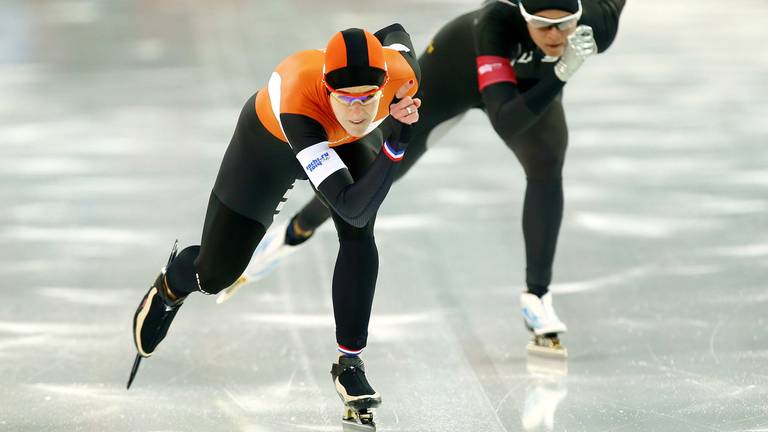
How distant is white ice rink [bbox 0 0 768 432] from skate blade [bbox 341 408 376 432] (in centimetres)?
5

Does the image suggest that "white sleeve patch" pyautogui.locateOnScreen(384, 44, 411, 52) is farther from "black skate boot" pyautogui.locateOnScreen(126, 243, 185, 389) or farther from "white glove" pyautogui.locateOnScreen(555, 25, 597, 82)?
"black skate boot" pyautogui.locateOnScreen(126, 243, 185, 389)

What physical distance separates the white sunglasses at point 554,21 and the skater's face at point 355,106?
3.20 ft

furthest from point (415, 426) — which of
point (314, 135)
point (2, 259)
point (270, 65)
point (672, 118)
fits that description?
point (270, 65)

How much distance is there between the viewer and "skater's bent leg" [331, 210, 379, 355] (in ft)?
11.1

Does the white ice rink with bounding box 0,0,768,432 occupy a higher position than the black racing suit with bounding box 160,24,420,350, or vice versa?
the black racing suit with bounding box 160,24,420,350

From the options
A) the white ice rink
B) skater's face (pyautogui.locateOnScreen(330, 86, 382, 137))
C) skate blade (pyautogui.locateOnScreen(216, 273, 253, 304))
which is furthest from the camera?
skate blade (pyautogui.locateOnScreen(216, 273, 253, 304))

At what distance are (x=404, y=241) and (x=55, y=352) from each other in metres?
1.74

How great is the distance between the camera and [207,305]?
4.57 metres

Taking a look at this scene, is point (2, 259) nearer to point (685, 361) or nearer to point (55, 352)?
point (55, 352)

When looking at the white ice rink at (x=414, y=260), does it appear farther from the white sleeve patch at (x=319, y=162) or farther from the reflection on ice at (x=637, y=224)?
the white sleeve patch at (x=319, y=162)

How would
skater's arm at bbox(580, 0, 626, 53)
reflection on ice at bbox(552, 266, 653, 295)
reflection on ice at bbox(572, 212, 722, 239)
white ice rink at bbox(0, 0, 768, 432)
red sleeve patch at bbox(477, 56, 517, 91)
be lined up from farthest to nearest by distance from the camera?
reflection on ice at bbox(572, 212, 722, 239), reflection on ice at bbox(552, 266, 653, 295), skater's arm at bbox(580, 0, 626, 53), red sleeve patch at bbox(477, 56, 517, 91), white ice rink at bbox(0, 0, 768, 432)

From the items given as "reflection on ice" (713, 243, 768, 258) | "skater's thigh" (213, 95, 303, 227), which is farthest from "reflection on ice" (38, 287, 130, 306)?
"reflection on ice" (713, 243, 768, 258)

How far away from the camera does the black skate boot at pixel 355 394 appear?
11.2 feet

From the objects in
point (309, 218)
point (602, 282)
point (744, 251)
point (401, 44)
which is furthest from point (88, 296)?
point (744, 251)
